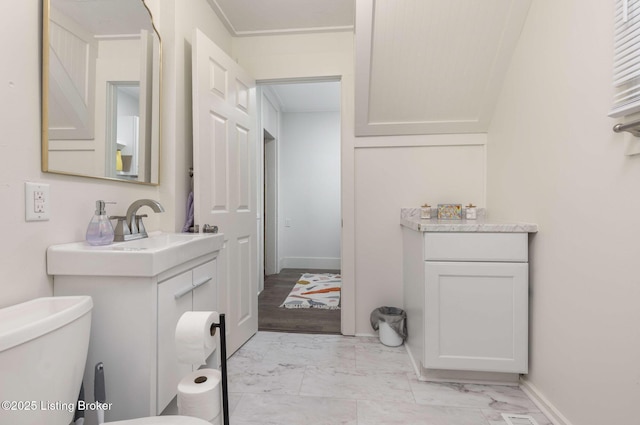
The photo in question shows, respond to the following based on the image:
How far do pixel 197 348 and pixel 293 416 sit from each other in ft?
2.82

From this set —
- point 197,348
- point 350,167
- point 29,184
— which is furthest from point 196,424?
point 350,167

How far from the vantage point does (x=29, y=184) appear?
3.19 feet

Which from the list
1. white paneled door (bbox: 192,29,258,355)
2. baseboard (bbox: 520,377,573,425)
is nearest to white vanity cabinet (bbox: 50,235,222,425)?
white paneled door (bbox: 192,29,258,355)

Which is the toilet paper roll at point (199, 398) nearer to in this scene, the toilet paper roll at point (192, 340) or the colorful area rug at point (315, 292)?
the toilet paper roll at point (192, 340)

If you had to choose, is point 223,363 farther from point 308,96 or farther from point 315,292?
point 308,96

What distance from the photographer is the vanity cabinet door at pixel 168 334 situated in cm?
104

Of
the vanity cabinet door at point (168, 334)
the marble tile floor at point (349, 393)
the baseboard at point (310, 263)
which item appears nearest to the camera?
the vanity cabinet door at point (168, 334)

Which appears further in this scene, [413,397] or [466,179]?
[466,179]

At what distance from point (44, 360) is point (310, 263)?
4.09 metres

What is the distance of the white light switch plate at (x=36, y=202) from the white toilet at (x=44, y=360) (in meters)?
0.28

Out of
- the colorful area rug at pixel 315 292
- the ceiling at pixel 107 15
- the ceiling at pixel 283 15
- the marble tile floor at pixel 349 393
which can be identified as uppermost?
the ceiling at pixel 283 15

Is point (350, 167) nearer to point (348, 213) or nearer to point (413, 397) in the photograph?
point (348, 213)

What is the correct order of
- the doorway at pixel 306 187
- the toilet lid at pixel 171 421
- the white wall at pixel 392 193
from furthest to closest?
1. the doorway at pixel 306 187
2. the white wall at pixel 392 193
3. the toilet lid at pixel 171 421

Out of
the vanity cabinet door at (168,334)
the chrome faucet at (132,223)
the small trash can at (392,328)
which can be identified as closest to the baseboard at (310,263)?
the small trash can at (392,328)
